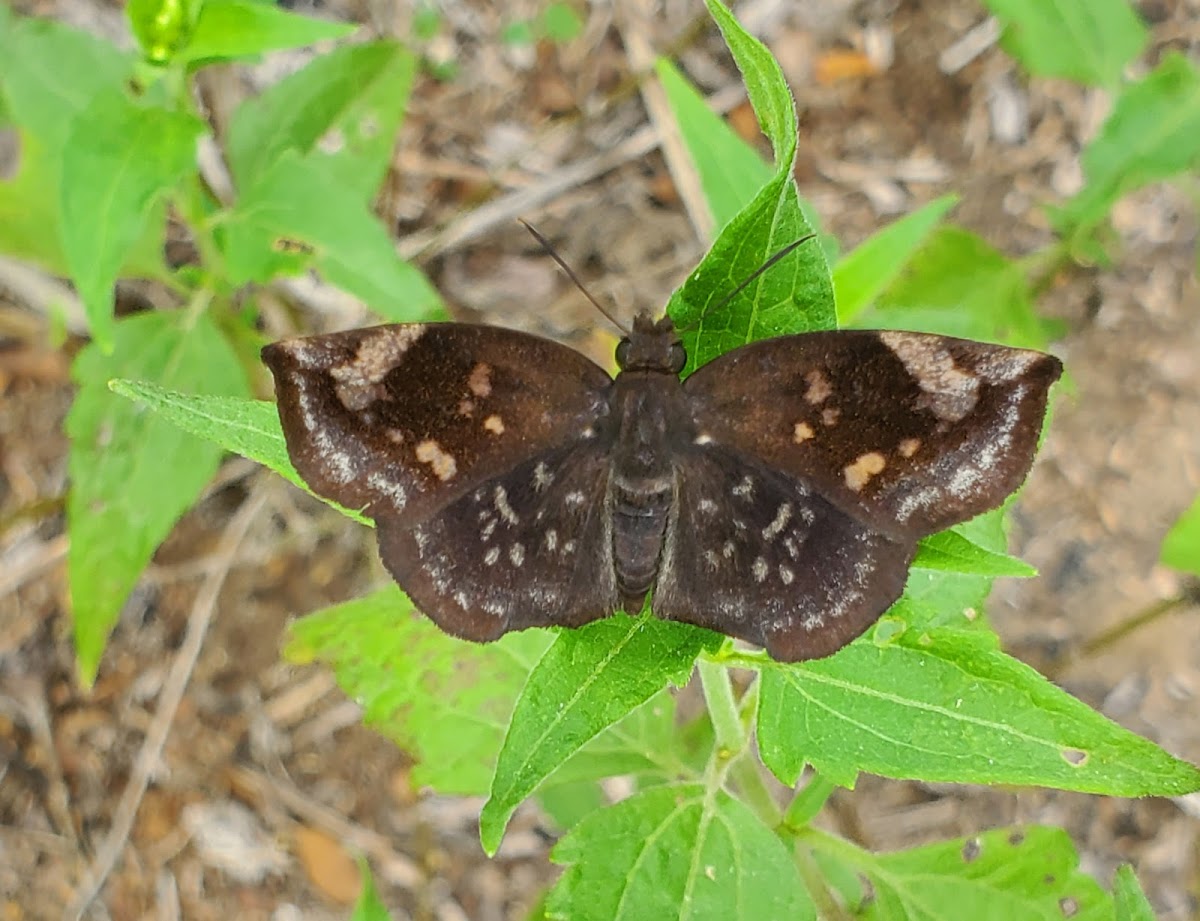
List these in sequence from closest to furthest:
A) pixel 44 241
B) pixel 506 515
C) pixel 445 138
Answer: pixel 506 515 < pixel 44 241 < pixel 445 138

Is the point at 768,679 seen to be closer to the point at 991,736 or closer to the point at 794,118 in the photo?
the point at 991,736

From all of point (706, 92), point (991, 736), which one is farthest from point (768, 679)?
point (706, 92)

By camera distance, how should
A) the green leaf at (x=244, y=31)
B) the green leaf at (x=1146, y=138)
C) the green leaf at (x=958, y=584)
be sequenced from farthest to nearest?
the green leaf at (x=1146, y=138) → the green leaf at (x=244, y=31) → the green leaf at (x=958, y=584)

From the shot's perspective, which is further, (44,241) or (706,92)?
(706,92)

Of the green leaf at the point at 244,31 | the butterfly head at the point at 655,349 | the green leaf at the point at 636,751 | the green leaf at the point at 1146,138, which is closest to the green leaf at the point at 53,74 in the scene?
the green leaf at the point at 244,31

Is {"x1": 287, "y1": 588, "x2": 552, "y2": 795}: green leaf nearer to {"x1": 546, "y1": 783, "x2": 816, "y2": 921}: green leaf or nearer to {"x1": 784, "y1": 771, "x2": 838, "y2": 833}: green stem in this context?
{"x1": 546, "y1": 783, "x2": 816, "y2": 921}: green leaf

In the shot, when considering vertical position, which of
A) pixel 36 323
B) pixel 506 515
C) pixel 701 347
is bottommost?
pixel 36 323

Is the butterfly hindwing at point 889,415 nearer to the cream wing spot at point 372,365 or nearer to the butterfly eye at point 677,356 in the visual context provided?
the butterfly eye at point 677,356

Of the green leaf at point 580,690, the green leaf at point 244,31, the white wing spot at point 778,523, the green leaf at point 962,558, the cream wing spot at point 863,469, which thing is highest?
the green leaf at point 244,31
